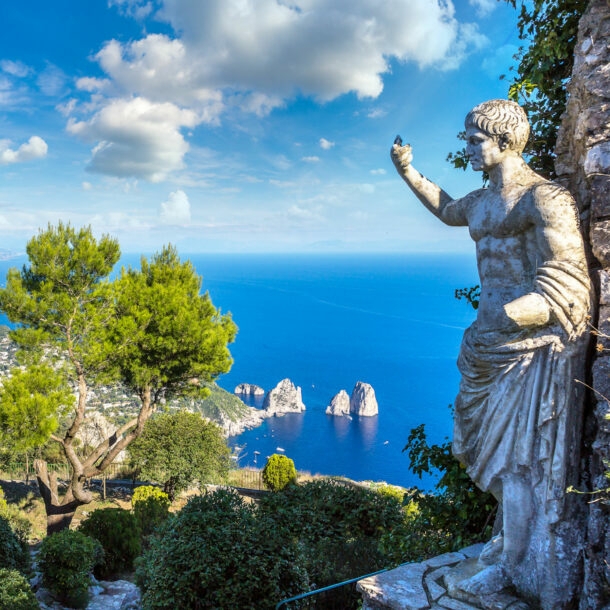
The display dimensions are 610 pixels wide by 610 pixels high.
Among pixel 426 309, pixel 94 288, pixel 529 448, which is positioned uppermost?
pixel 426 309

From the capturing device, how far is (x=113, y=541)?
339 inches

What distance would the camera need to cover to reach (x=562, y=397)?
7.45 ft

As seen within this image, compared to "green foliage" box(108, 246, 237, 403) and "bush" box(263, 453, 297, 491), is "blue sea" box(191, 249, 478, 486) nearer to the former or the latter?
"bush" box(263, 453, 297, 491)

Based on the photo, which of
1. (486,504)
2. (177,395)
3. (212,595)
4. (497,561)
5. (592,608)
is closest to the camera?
(592,608)

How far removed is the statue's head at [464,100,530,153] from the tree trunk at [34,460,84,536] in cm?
1179

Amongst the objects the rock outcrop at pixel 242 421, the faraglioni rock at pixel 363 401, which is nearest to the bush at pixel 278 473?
the rock outcrop at pixel 242 421

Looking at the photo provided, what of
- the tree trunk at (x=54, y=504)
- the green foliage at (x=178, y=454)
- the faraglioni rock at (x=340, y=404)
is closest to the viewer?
the tree trunk at (x=54, y=504)

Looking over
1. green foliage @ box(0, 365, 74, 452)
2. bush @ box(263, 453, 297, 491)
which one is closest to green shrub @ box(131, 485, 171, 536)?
green foliage @ box(0, 365, 74, 452)

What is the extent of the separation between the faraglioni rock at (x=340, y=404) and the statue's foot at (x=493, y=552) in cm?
5785

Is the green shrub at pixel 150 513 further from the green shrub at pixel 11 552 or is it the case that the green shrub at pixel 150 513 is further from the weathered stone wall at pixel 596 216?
the weathered stone wall at pixel 596 216

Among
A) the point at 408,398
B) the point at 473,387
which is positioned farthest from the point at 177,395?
the point at 408,398

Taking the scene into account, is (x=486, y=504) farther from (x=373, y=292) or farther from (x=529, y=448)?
(x=373, y=292)

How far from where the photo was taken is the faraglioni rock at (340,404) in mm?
59438

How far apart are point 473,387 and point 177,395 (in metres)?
11.6
